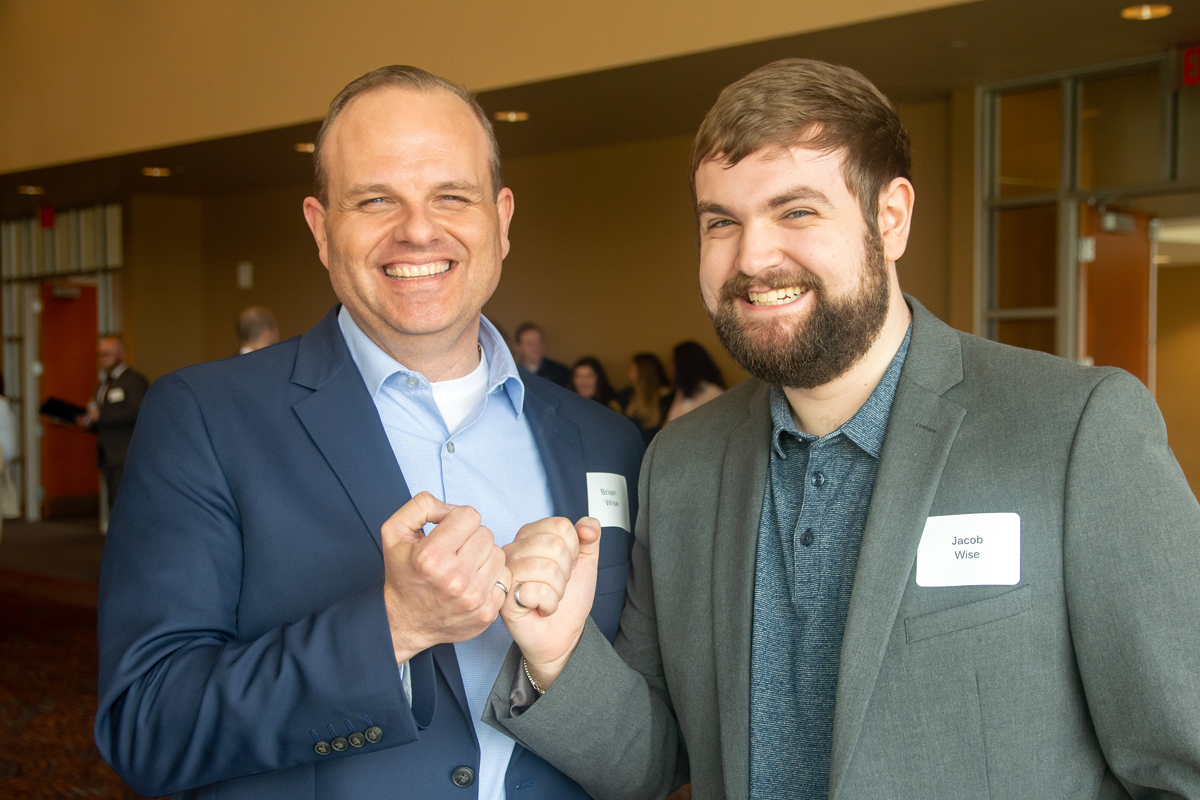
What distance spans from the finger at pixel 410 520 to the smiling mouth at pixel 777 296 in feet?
1.81

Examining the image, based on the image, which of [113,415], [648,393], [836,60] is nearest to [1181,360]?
[648,393]

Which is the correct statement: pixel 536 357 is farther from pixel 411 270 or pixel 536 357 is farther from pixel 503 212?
pixel 411 270

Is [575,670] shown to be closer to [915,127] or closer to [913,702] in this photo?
[913,702]

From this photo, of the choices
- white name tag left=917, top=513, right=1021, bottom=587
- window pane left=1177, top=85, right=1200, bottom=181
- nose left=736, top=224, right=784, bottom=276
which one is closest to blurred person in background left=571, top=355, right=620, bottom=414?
window pane left=1177, top=85, right=1200, bottom=181

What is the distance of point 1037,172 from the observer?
6.00 meters

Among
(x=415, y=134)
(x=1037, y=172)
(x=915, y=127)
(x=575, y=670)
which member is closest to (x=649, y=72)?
(x=915, y=127)

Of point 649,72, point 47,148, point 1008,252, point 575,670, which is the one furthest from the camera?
point 47,148

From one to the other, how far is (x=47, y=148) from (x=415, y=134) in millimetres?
8390

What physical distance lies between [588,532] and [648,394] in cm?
574

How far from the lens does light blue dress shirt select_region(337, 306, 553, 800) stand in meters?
1.61

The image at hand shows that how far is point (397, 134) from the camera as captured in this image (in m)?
1.67

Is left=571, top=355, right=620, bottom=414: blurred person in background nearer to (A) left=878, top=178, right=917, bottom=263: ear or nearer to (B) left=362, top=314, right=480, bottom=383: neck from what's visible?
(B) left=362, top=314, right=480, bottom=383: neck

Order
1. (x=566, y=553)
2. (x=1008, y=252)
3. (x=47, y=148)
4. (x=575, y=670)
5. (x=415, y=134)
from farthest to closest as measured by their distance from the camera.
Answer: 1. (x=47, y=148)
2. (x=1008, y=252)
3. (x=415, y=134)
4. (x=575, y=670)
5. (x=566, y=553)

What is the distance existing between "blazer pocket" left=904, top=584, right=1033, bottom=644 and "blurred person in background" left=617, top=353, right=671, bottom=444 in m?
5.62
